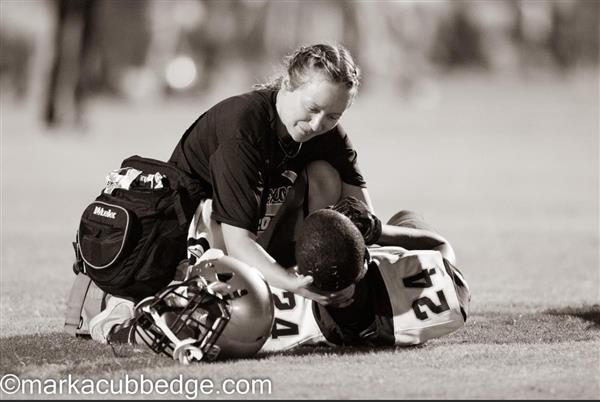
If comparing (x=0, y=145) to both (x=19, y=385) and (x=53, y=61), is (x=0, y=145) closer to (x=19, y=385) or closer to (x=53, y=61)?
(x=53, y=61)

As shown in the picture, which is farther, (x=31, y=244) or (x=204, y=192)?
(x=31, y=244)

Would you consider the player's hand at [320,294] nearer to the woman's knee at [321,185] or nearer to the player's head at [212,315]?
the player's head at [212,315]

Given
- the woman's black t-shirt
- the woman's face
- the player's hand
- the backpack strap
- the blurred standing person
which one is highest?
the woman's face

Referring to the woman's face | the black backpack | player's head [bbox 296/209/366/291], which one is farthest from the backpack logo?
player's head [bbox 296/209/366/291]

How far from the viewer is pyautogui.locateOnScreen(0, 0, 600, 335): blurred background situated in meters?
9.88

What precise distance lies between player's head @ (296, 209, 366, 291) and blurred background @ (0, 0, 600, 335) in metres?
1.59

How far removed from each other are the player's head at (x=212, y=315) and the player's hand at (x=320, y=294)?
0.20 m

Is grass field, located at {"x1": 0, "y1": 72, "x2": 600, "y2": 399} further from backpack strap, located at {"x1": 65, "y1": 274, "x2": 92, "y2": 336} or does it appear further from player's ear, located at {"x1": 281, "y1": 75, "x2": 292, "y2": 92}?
player's ear, located at {"x1": 281, "y1": 75, "x2": 292, "y2": 92}

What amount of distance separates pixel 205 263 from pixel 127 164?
3.44 ft

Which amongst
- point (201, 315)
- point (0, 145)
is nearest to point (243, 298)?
point (201, 315)

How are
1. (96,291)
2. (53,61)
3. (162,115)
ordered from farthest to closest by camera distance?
(162,115) < (53,61) < (96,291)

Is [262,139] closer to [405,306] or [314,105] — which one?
[314,105]

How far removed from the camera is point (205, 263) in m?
4.93

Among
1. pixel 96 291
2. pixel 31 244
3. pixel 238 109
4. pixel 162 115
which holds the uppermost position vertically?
pixel 238 109
